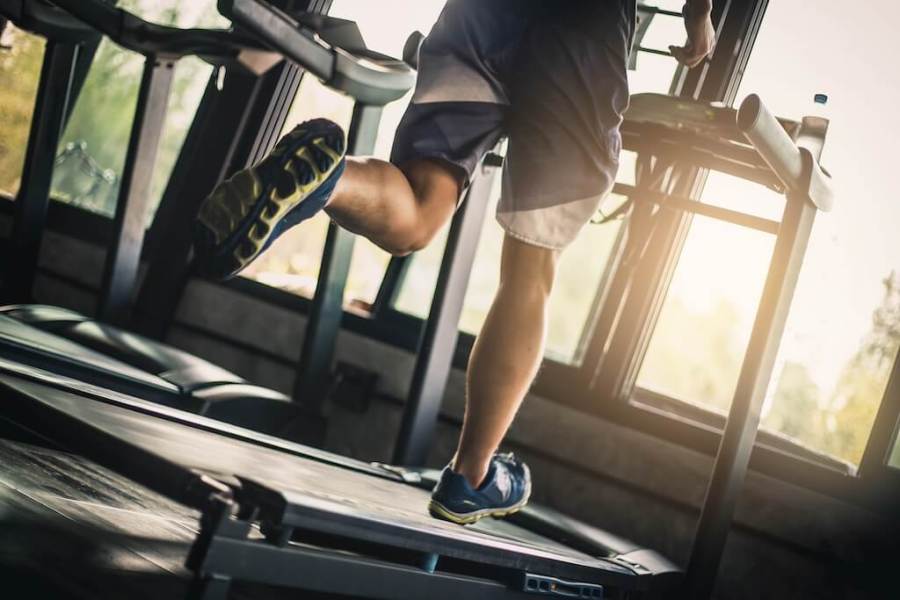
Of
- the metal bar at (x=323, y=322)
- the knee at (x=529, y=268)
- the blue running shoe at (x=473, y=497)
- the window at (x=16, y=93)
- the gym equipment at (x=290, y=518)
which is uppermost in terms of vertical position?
the window at (x=16, y=93)

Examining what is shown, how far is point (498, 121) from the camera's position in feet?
5.99

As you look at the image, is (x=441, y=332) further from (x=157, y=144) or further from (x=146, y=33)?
(x=146, y=33)

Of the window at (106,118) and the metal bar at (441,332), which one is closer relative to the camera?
the metal bar at (441,332)

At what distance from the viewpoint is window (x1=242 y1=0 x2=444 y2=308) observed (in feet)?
11.7

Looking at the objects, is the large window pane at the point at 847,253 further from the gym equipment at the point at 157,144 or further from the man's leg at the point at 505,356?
the gym equipment at the point at 157,144

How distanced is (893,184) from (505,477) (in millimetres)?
1624

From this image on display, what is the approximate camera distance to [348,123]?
361 cm

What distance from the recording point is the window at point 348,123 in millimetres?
3561

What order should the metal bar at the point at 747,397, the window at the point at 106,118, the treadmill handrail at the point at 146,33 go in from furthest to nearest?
the window at the point at 106,118 < the treadmill handrail at the point at 146,33 < the metal bar at the point at 747,397

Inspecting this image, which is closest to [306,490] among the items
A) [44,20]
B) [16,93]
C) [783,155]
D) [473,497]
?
[473,497]

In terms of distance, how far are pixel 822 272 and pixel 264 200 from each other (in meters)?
1.93

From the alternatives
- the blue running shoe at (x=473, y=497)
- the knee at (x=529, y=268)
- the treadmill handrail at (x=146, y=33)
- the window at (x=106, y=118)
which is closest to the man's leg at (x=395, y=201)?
the knee at (x=529, y=268)

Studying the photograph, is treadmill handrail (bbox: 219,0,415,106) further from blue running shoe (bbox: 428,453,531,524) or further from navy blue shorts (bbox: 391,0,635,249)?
blue running shoe (bbox: 428,453,531,524)

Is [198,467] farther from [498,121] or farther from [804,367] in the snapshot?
[804,367]
